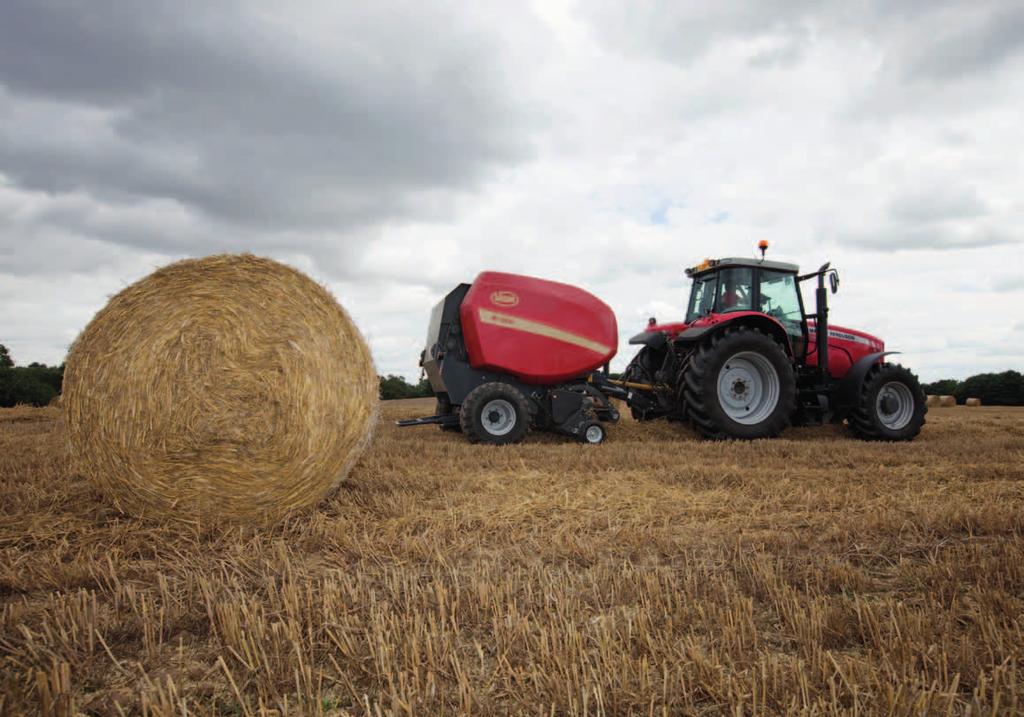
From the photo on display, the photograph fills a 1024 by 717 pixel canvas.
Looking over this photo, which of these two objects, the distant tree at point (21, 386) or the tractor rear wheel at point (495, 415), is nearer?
the tractor rear wheel at point (495, 415)

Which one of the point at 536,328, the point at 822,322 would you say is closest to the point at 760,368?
the point at 822,322

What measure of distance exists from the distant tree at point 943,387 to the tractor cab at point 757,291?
16.9 m

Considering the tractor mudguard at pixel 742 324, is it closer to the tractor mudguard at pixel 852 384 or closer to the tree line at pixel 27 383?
the tractor mudguard at pixel 852 384

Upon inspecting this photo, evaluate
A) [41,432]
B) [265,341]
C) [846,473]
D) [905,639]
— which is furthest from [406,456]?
[41,432]

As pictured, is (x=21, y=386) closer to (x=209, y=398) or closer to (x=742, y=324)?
(x=209, y=398)

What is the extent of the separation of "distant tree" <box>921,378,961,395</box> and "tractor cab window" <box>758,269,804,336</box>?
16.8 m

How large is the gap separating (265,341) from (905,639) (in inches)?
133

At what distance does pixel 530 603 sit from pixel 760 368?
19.5ft

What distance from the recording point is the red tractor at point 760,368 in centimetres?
720

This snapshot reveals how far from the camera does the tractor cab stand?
309 inches

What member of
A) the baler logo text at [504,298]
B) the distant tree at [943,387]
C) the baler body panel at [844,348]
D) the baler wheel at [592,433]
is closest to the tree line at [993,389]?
the distant tree at [943,387]

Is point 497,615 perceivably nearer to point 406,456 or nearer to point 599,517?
point 599,517

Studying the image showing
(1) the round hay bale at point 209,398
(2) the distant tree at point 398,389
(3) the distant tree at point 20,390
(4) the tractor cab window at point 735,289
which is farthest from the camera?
(2) the distant tree at point 398,389

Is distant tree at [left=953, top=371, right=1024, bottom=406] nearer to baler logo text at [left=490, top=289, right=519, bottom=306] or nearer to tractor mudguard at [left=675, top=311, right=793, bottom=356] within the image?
tractor mudguard at [left=675, top=311, right=793, bottom=356]
